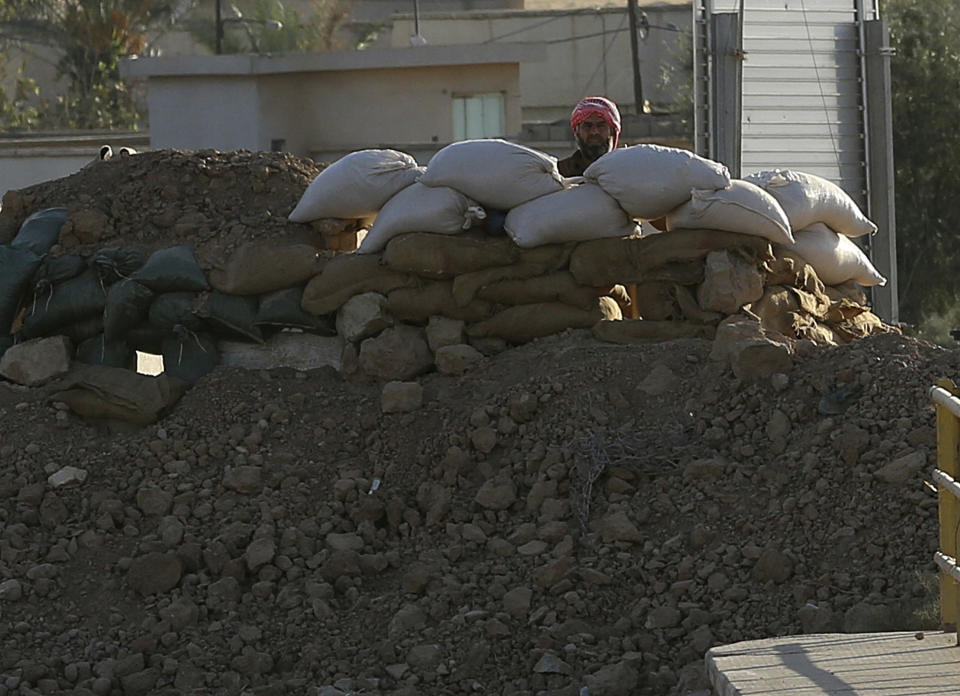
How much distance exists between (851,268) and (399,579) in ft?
9.77

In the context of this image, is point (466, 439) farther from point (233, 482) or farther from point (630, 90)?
point (630, 90)

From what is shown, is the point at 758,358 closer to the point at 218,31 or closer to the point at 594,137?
the point at 594,137

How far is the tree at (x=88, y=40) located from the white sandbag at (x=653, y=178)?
2293cm

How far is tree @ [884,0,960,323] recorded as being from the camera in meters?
19.6

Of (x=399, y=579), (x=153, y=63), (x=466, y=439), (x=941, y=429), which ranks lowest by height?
(x=399, y=579)

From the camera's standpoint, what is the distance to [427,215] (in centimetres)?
677

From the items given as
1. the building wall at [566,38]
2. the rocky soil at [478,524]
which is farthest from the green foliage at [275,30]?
the rocky soil at [478,524]

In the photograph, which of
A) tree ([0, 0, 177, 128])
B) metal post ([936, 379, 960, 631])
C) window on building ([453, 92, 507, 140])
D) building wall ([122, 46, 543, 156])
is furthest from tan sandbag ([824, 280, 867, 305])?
tree ([0, 0, 177, 128])

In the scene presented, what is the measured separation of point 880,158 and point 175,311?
8.88 meters

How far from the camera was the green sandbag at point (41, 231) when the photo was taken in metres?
7.21

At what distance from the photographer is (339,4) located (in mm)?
31875

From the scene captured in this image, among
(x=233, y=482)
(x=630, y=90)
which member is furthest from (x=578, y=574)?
(x=630, y=90)

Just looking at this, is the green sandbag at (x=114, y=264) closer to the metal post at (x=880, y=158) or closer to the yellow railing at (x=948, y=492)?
the yellow railing at (x=948, y=492)

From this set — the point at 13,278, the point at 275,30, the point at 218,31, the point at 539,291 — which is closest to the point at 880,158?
the point at 539,291
